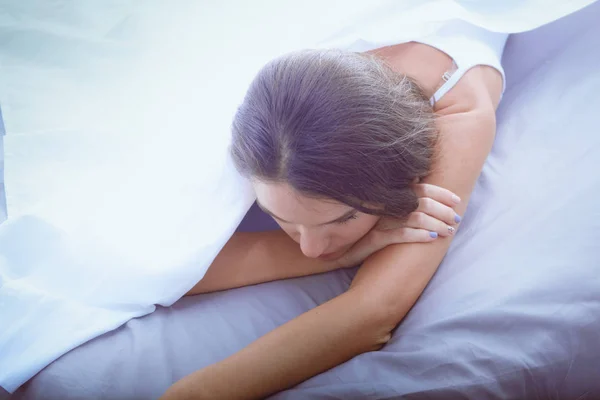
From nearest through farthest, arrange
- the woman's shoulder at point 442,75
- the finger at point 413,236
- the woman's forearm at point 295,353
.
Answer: the woman's forearm at point 295,353 → the finger at point 413,236 → the woman's shoulder at point 442,75

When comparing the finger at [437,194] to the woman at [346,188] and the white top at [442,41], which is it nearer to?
→ the woman at [346,188]

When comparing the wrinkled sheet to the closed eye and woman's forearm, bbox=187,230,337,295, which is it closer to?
woman's forearm, bbox=187,230,337,295

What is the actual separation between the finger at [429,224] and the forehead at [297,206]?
0.12 metres

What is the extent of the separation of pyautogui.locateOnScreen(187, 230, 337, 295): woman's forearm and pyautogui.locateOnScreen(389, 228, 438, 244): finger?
0.47 feet

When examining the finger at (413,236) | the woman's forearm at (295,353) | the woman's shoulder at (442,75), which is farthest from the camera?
the woman's shoulder at (442,75)

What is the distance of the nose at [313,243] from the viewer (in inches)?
28.7

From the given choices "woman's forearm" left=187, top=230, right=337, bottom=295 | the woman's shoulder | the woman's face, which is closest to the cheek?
the woman's face

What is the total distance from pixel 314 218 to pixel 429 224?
0.18 meters

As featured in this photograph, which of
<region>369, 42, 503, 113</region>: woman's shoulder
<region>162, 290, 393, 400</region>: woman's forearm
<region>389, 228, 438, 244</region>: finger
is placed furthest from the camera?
<region>369, 42, 503, 113</region>: woman's shoulder

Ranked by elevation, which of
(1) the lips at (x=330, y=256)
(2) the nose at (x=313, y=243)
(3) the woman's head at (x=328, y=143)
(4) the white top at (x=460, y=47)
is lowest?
(1) the lips at (x=330, y=256)

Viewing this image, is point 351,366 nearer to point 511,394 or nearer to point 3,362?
point 511,394

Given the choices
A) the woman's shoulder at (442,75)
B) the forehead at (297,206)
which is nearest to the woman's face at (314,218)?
the forehead at (297,206)

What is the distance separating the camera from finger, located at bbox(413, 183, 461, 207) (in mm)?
767

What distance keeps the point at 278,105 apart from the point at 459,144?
0.32 m
